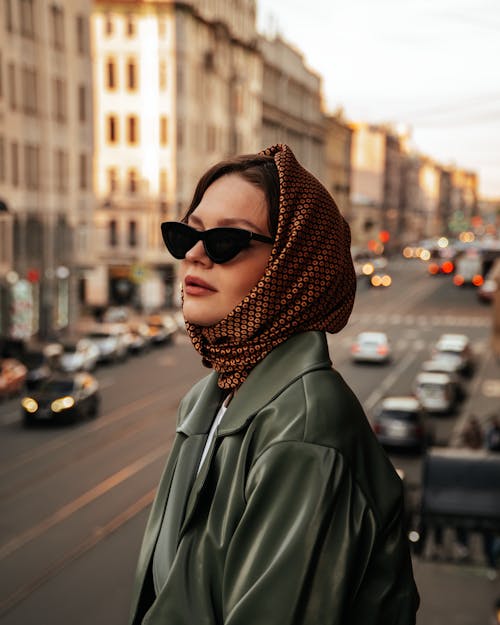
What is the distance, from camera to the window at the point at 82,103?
4856 cm

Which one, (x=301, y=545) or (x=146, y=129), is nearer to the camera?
(x=301, y=545)

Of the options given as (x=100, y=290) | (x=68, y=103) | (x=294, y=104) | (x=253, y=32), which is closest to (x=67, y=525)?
(x=68, y=103)

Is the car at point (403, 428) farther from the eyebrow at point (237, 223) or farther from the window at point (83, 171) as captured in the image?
the window at point (83, 171)

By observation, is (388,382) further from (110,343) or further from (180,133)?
(180,133)

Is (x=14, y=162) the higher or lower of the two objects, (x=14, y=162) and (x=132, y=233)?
the higher

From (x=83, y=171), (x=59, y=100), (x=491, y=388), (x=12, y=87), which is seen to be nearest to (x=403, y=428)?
(x=491, y=388)

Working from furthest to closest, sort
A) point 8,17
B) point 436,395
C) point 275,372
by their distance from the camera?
point 8,17
point 436,395
point 275,372

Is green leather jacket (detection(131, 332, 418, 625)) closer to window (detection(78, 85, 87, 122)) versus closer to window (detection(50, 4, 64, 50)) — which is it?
window (detection(50, 4, 64, 50))

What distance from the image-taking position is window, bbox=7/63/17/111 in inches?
1633

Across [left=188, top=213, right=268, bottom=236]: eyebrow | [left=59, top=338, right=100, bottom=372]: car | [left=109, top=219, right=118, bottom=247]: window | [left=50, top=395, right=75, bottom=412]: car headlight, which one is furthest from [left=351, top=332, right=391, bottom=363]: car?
[left=188, top=213, right=268, bottom=236]: eyebrow

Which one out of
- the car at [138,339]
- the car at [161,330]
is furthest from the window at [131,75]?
the car at [138,339]

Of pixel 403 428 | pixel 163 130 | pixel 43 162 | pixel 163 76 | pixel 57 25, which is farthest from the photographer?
pixel 163 130

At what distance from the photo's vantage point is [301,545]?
6.43 feet

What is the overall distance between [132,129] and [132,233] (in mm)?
6797
